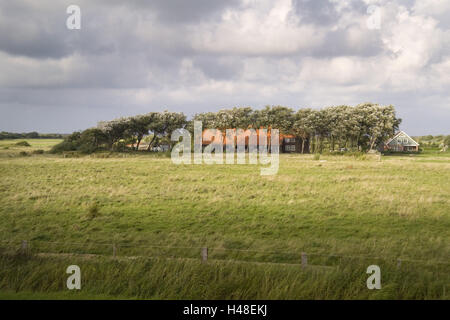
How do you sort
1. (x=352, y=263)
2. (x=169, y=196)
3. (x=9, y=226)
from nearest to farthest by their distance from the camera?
(x=352, y=263), (x=9, y=226), (x=169, y=196)

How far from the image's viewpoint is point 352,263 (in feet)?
38.3

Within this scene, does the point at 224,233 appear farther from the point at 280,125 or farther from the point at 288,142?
the point at 288,142

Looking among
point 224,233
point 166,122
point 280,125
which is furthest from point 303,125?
point 224,233

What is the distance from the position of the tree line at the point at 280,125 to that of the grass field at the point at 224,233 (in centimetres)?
4260

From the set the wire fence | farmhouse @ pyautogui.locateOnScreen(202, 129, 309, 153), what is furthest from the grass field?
farmhouse @ pyautogui.locateOnScreen(202, 129, 309, 153)

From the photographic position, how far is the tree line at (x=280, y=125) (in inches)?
3135

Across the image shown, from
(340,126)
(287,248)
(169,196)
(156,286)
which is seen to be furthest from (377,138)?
(156,286)

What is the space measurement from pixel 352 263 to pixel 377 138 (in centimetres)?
8044

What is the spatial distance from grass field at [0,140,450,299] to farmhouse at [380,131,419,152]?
63.4 m

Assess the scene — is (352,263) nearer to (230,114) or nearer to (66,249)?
(66,249)

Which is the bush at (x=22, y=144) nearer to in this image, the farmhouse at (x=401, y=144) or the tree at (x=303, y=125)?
the tree at (x=303, y=125)

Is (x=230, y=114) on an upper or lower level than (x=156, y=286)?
upper
